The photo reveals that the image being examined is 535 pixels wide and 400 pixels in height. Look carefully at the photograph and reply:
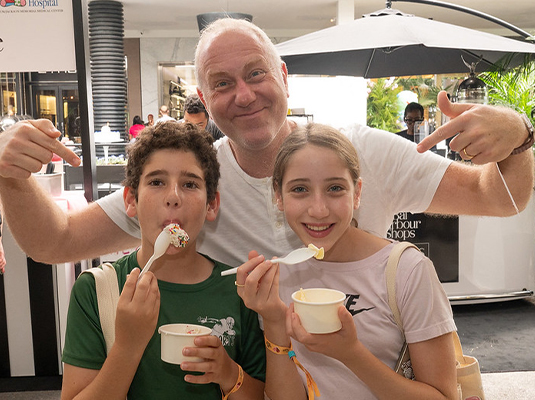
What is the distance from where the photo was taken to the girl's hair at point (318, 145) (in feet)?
5.29

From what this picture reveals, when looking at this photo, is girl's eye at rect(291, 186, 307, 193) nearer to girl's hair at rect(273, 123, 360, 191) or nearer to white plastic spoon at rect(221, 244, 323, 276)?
girl's hair at rect(273, 123, 360, 191)

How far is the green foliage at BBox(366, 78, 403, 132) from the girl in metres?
12.5

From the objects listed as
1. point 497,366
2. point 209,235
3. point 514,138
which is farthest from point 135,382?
point 497,366

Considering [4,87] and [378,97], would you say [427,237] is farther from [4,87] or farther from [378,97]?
[4,87]

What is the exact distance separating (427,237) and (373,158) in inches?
132

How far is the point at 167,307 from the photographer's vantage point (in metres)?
1.59

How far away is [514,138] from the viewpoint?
1508 millimetres

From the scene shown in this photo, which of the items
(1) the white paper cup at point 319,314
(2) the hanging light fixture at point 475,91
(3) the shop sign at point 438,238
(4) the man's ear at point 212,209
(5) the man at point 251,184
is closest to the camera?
(1) the white paper cup at point 319,314

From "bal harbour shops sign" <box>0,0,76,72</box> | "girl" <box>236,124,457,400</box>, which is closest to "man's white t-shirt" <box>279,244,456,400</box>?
"girl" <box>236,124,457,400</box>

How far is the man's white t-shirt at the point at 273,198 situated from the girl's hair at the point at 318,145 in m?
0.26

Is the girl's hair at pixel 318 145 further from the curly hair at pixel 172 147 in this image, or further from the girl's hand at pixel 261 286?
the girl's hand at pixel 261 286

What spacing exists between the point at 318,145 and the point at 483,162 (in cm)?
46

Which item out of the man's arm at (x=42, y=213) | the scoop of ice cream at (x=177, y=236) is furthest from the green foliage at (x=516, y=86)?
the scoop of ice cream at (x=177, y=236)

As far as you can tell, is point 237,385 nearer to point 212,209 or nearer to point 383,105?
point 212,209
